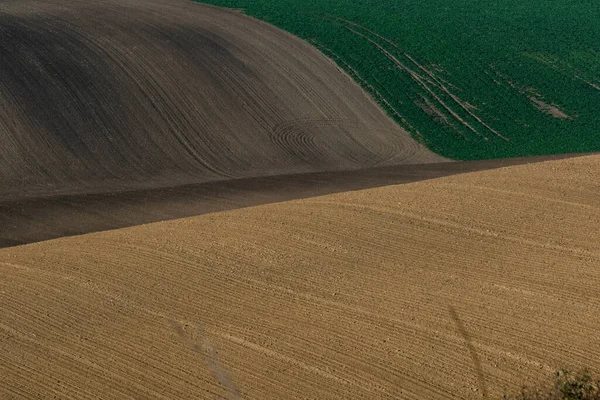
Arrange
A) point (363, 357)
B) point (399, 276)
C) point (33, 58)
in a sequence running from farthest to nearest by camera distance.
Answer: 1. point (33, 58)
2. point (399, 276)
3. point (363, 357)

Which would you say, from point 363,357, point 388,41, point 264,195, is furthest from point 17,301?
point 388,41

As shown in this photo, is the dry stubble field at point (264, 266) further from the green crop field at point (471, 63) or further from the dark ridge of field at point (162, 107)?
the green crop field at point (471, 63)

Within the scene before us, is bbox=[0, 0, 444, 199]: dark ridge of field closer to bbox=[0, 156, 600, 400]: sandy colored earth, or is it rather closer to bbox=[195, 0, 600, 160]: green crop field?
bbox=[195, 0, 600, 160]: green crop field

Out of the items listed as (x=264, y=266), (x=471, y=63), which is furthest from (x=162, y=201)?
(x=471, y=63)

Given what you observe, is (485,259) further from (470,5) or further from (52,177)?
(470,5)

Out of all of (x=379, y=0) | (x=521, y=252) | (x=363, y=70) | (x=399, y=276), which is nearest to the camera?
(x=399, y=276)

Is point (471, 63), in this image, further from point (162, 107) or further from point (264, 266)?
point (264, 266)

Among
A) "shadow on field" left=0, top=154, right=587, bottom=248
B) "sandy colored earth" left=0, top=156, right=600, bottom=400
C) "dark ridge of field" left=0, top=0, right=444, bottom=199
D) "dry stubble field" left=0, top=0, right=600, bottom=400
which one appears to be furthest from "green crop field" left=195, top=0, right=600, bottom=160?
"sandy colored earth" left=0, top=156, right=600, bottom=400
